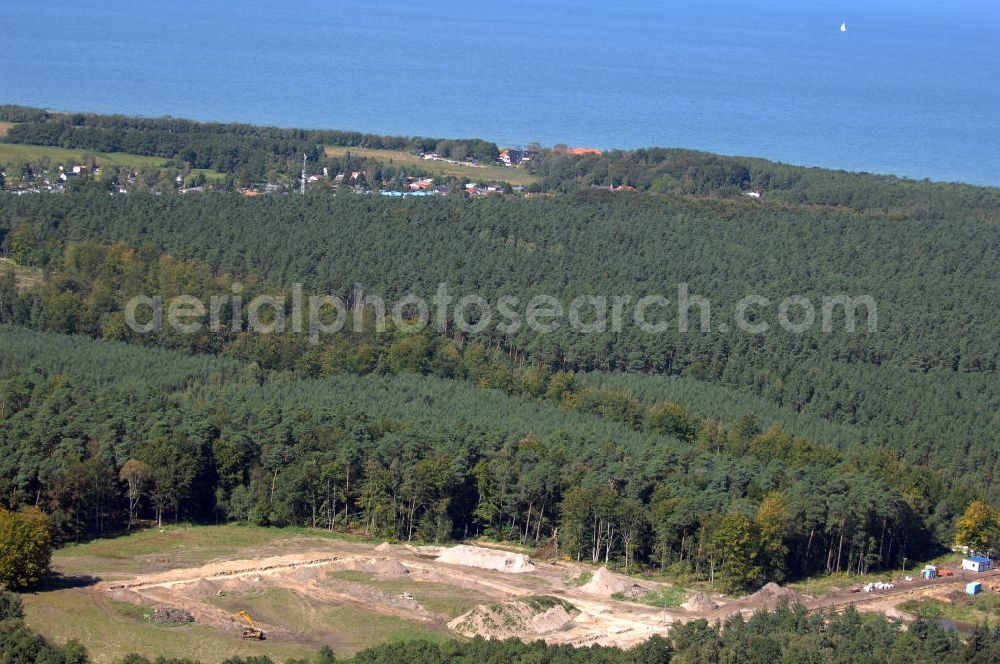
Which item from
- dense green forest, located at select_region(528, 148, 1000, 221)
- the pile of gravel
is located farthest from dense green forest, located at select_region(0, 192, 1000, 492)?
the pile of gravel

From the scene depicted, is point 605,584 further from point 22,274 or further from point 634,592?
point 22,274

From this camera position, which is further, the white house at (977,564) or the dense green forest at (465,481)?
the white house at (977,564)

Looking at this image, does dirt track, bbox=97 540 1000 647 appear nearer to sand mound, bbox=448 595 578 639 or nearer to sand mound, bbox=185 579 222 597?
sand mound, bbox=185 579 222 597

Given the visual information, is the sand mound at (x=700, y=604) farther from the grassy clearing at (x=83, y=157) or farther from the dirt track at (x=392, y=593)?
the grassy clearing at (x=83, y=157)

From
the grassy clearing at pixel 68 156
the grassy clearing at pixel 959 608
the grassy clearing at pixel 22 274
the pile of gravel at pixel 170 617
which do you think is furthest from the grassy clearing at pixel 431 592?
the grassy clearing at pixel 68 156

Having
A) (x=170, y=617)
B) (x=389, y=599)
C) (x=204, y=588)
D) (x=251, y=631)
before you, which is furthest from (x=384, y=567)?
(x=170, y=617)

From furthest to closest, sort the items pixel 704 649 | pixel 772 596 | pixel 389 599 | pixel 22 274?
pixel 22 274 → pixel 772 596 → pixel 389 599 → pixel 704 649

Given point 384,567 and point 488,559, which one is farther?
point 488,559
